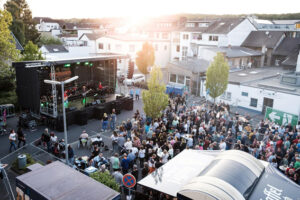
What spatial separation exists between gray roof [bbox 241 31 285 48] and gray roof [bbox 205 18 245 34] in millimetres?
3223

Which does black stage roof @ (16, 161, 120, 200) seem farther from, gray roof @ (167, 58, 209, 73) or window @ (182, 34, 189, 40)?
window @ (182, 34, 189, 40)

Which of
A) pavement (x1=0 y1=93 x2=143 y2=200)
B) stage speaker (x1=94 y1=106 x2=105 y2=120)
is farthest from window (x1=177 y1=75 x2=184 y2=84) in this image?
stage speaker (x1=94 y1=106 x2=105 y2=120)

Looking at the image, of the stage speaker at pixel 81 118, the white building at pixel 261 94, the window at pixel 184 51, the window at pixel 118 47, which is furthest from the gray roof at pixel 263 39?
the stage speaker at pixel 81 118

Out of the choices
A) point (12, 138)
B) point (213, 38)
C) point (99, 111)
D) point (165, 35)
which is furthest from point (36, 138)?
point (165, 35)

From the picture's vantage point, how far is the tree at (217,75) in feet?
73.3

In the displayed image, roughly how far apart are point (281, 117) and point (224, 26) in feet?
85.8

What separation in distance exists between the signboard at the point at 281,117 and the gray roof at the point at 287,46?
20.5 meters

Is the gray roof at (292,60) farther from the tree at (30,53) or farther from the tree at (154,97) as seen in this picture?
the tree at (30,53)

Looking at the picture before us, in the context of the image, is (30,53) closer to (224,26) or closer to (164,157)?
(164,157)

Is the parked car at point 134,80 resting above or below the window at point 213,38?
below

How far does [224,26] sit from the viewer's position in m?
41.3

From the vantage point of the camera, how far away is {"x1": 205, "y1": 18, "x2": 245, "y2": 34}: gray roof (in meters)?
40.2

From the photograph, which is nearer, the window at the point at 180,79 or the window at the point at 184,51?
the window at the point at 180,79

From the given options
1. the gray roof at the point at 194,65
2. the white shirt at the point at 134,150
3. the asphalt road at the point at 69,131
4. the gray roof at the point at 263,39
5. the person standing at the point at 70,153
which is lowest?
→ the asphalt road at the point at 69,131
